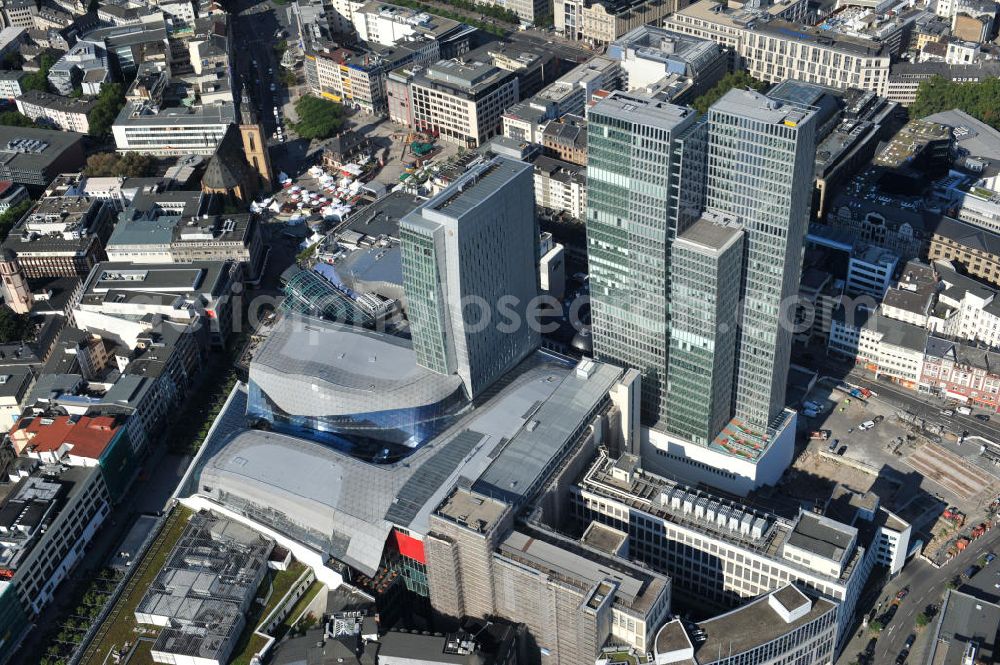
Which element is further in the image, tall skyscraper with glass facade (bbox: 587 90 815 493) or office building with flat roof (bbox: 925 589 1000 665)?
tall skyscraper with glass facade (bbox: 587 90 815 493)

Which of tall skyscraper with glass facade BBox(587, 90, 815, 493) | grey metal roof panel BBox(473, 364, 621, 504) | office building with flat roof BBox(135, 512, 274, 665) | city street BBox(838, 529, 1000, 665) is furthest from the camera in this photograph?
grey metal roof panel BBox(473, 364, 621, 504)

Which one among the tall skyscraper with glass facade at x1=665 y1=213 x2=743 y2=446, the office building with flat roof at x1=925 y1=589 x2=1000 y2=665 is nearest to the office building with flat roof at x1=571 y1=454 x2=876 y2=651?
the office building with flat roof at x1=925 y1=589 x2=1000 y2=665

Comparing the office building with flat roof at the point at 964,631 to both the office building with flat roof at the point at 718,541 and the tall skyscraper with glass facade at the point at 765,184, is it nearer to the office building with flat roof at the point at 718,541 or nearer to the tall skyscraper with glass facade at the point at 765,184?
the office building with flat roof at the point at 718,541

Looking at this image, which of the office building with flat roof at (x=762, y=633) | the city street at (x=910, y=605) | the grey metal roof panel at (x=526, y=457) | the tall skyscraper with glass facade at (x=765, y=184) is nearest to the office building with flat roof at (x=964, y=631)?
the city street at (x=910, y=605)

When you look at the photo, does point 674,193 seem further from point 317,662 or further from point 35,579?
point 35,579

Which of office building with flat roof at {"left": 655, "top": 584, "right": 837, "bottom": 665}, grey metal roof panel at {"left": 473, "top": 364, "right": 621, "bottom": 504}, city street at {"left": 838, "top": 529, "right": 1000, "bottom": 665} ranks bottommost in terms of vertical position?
city street at {"left": 838, "top": 529, "right": 1000, "bottom": 665}

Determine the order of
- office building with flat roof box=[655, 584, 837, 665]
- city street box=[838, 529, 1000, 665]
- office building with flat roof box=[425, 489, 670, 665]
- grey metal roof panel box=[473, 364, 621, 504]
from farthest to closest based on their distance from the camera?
grey metal roof panel box=[473, 364, 621, 504], city street box=[838, 529, 1000, 665], office building with flat roof box=[425, 489, 670, 665], office building with flat roof box=[655, 584, 837, 665]

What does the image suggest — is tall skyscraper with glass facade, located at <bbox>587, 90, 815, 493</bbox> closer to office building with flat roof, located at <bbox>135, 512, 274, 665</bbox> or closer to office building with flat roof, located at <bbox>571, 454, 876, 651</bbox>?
office building with flat roof, located at <bbox>571, 454, 876, 651</bbox>

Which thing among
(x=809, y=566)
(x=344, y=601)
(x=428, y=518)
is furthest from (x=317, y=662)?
(x=809, y=566)
